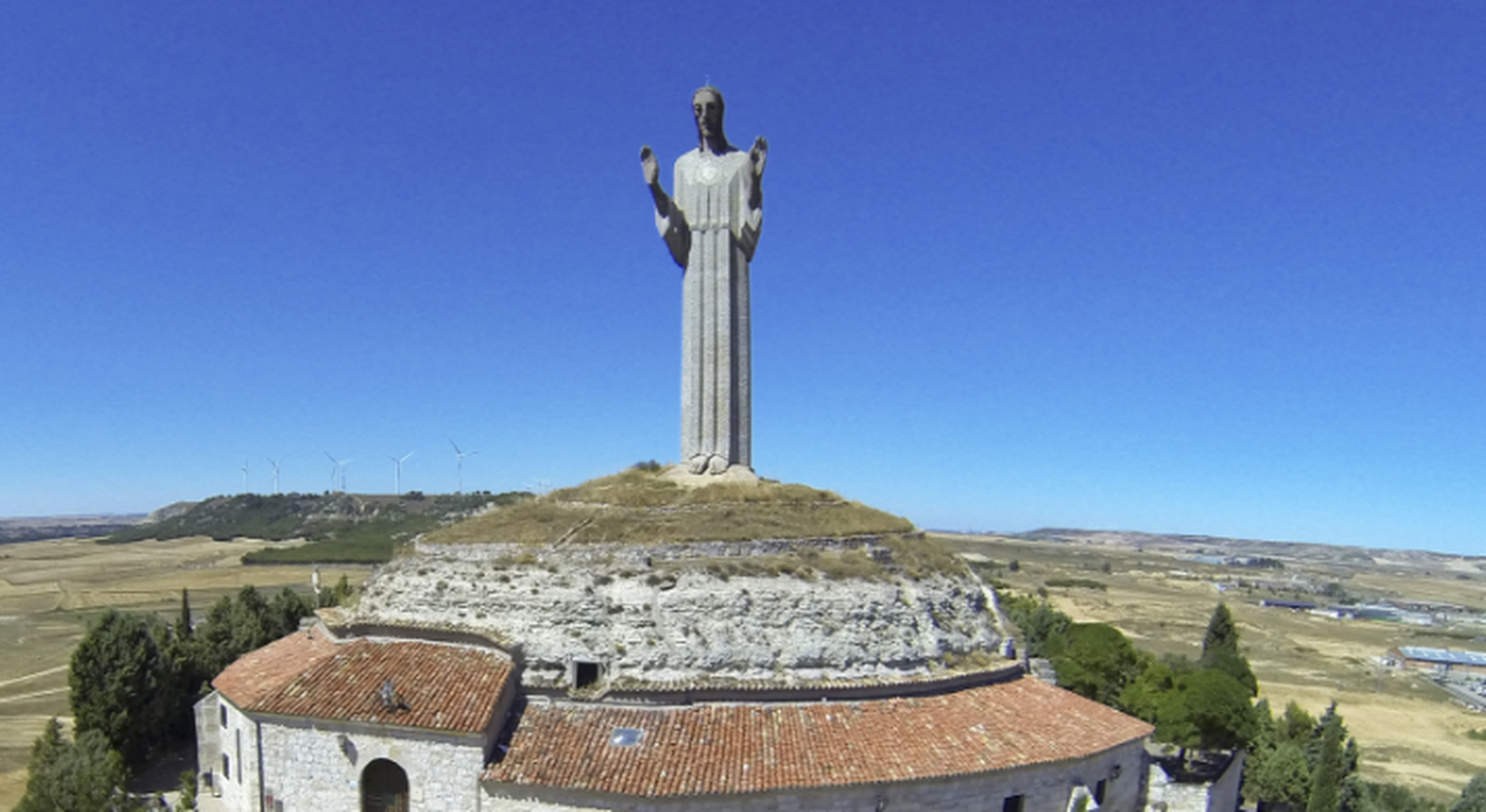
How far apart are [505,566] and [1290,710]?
45928 mm

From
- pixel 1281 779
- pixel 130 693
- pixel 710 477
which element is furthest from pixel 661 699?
pixel 1281 779

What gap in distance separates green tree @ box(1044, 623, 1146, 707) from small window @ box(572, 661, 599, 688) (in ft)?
82.0

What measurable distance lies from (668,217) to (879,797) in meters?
19.4

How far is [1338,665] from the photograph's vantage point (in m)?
82.2

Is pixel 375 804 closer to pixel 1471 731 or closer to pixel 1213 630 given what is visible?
pixel 1213 630

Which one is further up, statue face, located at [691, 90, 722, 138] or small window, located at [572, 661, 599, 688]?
statue face, located at [691, 90, 722, 138]

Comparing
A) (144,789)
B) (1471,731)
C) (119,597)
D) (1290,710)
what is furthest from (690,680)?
(119,597)

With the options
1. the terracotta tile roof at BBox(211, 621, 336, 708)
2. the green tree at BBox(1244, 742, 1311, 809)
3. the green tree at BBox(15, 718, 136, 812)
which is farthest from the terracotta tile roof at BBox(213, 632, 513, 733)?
the green tree at BBox(1244, 742, 1311, 809)

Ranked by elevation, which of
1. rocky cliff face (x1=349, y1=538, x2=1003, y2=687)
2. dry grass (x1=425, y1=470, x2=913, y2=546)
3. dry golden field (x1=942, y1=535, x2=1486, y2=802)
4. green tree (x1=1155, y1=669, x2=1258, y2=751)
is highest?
dry grass (x1=425, y1=470, x2=913, y2=546)

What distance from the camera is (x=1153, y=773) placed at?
74.9 ft

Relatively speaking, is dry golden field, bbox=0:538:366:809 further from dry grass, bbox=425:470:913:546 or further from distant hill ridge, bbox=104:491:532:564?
dry grass, bbox=425:470:913:546

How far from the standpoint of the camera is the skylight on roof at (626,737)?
17.6 meters

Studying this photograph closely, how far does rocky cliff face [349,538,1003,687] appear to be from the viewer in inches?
763

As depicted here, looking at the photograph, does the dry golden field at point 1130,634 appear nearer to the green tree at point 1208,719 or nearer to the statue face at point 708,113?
the green tree at point 1208,719
